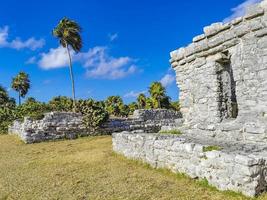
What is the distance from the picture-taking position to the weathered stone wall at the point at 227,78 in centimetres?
1044

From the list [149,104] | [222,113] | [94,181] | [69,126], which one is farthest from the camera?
[149,104]

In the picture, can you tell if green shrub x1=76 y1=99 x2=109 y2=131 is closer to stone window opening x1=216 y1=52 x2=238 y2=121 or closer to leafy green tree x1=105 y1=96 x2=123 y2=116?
stone window opening x1=216 y1=52 x2=238 y2=121

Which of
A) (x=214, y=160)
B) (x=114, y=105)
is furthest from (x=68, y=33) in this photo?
(x=214, y=160)

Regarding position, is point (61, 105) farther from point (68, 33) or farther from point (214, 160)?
point (214, 160)

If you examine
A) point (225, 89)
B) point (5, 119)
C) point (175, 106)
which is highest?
point (175, 106)

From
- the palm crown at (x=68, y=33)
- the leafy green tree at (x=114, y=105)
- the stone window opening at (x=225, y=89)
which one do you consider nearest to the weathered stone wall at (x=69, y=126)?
the stone window opening at (x=225, y=89)

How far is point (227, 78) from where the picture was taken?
1259cm

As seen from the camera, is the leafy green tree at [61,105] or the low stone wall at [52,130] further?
the leafy green tree at [61,105]

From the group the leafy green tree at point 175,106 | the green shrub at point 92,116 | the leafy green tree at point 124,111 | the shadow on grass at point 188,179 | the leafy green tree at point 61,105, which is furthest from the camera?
the leafy green tree at point 175,106

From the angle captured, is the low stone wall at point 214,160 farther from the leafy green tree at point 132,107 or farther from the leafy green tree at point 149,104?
the leafy green tree at point 132,107

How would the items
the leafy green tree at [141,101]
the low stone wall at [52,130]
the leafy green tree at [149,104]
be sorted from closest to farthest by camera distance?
1. the low stone wall at [52,130]
2. the leafy green tree at [149,104]
3. the leafy green tree at [141,101]

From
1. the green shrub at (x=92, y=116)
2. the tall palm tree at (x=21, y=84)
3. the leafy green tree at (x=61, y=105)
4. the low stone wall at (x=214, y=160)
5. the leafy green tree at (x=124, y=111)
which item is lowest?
the low stone wall at (x=214, y=160)

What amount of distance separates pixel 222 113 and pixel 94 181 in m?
5.59

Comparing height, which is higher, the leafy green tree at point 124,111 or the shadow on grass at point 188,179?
the leafy green tree at point 124,111
